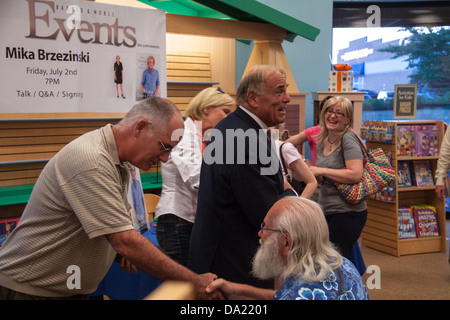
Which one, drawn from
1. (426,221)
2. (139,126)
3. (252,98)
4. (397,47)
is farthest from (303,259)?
(397,47)

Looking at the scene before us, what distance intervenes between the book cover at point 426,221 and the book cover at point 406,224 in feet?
0.22

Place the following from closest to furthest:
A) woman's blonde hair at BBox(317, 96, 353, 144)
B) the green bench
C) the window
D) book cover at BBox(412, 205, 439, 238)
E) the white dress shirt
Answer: the white dress shirt → woman's blonde hair at BBox(317, 96, 353, 144) → the green bench → book cover at BBox(412, 205, 439, 238) → the window

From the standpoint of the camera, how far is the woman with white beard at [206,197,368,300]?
190 cm

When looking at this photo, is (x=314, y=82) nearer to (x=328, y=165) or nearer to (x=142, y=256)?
(x=328, y=165)

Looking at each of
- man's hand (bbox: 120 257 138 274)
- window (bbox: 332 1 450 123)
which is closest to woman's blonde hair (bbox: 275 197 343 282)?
man's hand (bbox: 120 257 138 274)

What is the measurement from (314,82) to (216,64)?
2334 mm

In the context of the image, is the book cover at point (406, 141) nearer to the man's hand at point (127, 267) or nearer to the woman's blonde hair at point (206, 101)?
the woman's blonde hair at point (206, 101)

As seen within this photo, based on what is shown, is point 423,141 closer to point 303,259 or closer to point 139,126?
point 303,259

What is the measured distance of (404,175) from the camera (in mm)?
6898

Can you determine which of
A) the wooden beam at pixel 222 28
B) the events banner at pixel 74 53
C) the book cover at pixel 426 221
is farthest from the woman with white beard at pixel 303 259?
the book cover at pixel 426 221

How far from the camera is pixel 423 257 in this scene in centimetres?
673

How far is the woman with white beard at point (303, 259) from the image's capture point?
74.7 inches

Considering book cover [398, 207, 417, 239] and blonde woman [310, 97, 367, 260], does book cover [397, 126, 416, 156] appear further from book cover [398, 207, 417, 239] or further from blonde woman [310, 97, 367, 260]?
blonde woman [310, 97, 367, 260]

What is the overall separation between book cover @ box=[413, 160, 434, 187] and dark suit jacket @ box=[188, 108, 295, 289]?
4.98 m
